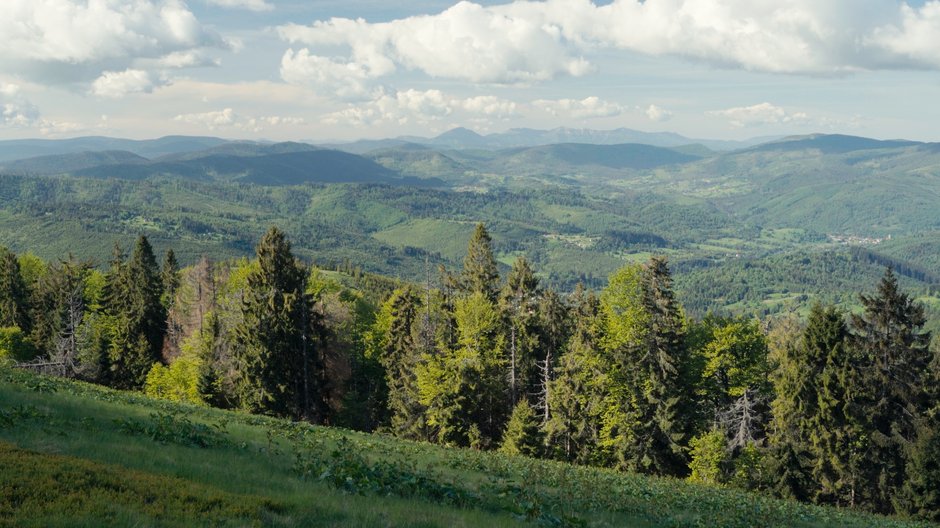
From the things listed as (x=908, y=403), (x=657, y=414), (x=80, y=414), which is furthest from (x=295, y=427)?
(x=908, y=403)

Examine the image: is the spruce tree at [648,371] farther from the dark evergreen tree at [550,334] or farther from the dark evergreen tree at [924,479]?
the dark evergreen tree at [924,479]

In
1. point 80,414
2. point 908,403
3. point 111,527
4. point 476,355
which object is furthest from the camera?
point 476,355

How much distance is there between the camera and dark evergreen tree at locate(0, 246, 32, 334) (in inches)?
2724

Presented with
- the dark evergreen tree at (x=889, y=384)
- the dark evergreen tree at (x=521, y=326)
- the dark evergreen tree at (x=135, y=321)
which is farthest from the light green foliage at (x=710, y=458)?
the dark evergreen tree at (x=135, y=321)

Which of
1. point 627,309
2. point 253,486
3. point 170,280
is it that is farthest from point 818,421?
point 170,280

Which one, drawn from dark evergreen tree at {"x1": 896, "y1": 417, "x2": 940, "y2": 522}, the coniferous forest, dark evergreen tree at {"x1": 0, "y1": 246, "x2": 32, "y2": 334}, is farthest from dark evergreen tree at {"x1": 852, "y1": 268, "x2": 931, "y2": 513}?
dark evergreen tree at {"x1": 0, "y1": 246, "x2": 32, "y2": 334}

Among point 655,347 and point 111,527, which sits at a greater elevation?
point 111,527

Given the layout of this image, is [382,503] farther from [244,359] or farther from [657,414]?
[244,359]

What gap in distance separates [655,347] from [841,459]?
44.1ft

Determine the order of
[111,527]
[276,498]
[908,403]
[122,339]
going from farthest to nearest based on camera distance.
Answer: [122,339], [908,403], [276,498], [111,527]

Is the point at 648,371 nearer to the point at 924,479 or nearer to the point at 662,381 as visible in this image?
the point at 662,381

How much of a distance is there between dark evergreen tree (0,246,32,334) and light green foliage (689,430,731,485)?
237ft

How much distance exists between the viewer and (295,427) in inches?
1220

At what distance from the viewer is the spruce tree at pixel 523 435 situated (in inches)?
1700
